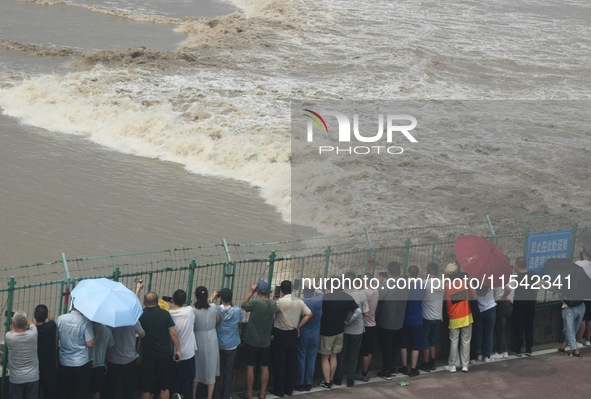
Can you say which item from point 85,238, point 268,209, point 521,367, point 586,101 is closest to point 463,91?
point 586,101

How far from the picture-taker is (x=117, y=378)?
9.26 meters

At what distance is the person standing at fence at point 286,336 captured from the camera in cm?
973

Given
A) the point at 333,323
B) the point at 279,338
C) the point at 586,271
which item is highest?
the point at 586,271

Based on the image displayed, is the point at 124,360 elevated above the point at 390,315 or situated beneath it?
situated beneath

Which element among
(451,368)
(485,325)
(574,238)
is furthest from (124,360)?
(574,238)

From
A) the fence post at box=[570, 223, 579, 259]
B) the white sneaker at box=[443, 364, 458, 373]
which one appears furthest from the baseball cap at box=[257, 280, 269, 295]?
the fence post at box=[570, 223, 579, 259]

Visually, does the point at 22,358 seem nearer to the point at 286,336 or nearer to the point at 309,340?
the point at 286,336

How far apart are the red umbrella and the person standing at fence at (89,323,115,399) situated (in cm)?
410

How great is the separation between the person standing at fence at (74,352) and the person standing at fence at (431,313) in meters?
3.80

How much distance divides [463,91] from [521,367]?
2224 cm

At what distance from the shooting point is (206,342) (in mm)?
9391

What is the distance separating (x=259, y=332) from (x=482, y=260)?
272 centimetres

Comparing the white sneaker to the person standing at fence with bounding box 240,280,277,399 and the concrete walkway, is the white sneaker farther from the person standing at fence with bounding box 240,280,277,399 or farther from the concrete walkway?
the person standing at fence with bounding box 240,280,277,399

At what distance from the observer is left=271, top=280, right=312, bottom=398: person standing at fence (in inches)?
383
